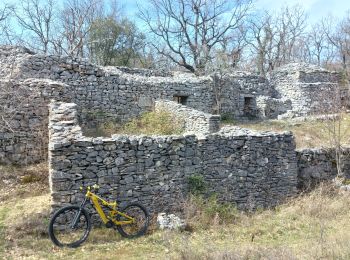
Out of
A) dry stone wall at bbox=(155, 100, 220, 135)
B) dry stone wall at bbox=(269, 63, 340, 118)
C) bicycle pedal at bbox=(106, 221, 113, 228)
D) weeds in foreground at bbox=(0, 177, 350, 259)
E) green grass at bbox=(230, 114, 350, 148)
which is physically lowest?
weeds in foreground at bbox=(0, 177, 350, 259)

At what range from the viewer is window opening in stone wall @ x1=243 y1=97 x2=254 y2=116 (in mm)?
20141

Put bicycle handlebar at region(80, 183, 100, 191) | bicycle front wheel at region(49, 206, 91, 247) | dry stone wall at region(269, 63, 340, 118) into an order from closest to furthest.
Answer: bicycle front wheel at region(49, 206, 91, 247) < bicycle handlebar at region(80, 183, 100, 191) < dry stone wall at region(269, 63, 340, 118)

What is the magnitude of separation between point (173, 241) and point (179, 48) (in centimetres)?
2691

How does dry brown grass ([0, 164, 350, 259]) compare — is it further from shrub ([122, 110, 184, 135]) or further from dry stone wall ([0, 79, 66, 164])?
Answer: shrub ([122, 110, 184, 135])

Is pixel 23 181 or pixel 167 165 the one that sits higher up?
pixel 167 165

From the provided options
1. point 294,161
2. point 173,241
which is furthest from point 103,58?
point 173,241

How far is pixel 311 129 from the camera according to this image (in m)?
14.8

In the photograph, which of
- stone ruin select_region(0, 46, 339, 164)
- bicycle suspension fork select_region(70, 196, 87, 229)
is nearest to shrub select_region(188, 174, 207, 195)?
bicycle suspension fork select_region(70, 196, 87, 229)

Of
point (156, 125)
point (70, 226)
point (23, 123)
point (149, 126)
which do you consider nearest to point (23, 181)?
point (23, 123)

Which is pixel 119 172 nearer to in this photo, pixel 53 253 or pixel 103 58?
pixel 53 253

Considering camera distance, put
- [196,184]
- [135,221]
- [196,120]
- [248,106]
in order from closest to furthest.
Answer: [135,221] → [196,184] → [196,120] → [248,106]

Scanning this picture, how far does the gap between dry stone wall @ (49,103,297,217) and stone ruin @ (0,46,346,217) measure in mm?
19

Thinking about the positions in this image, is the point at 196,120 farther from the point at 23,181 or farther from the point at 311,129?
the point at 23,181

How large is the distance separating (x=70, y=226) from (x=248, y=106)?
1594 cm
